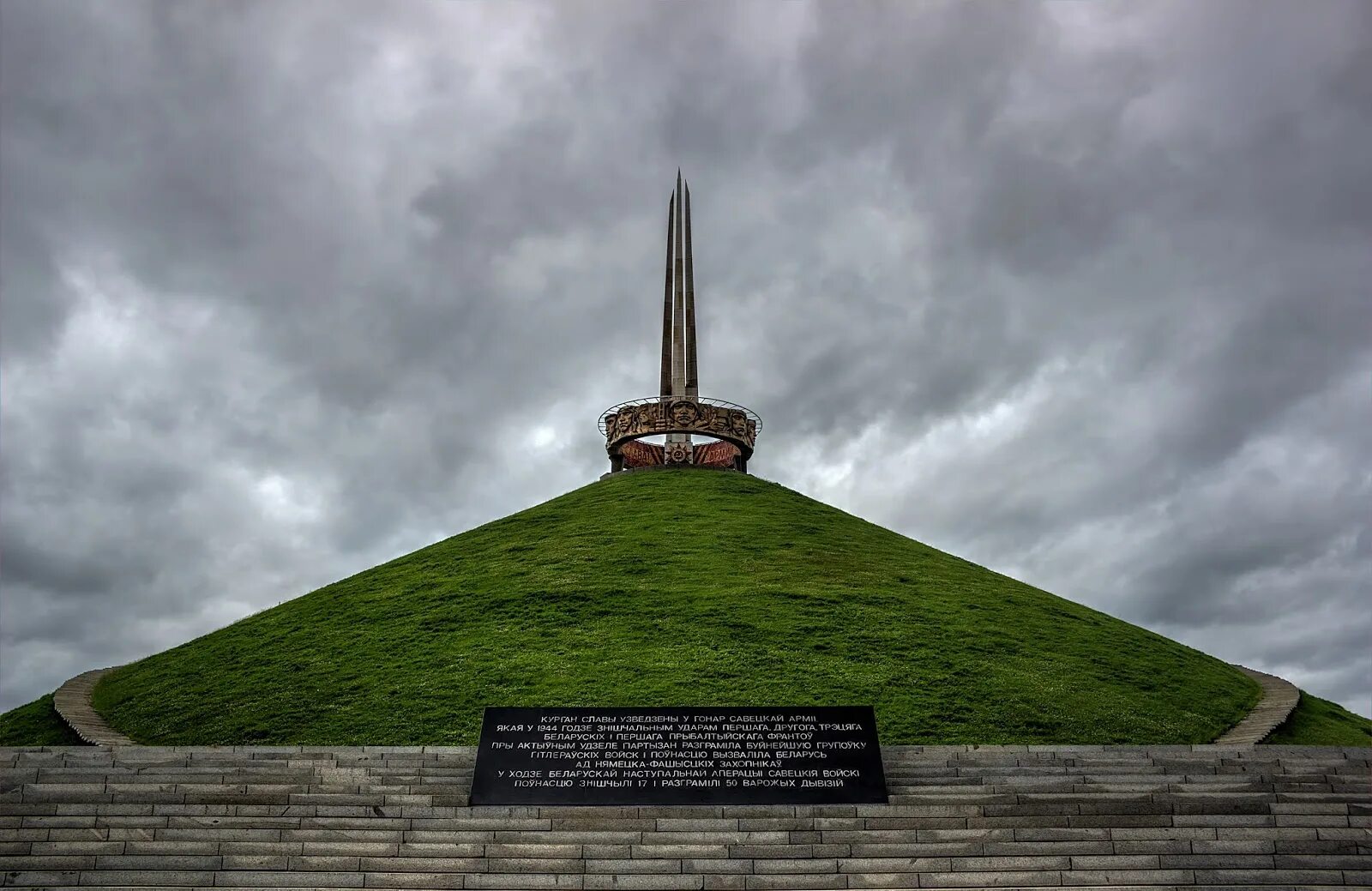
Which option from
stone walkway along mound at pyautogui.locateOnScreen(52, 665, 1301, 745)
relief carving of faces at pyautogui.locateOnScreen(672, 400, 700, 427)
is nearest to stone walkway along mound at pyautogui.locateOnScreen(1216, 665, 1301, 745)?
stone walkway along mound at pyautogui.locateOnScreen(52, 665, 1301, 745)

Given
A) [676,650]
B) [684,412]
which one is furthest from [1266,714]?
[684,412]

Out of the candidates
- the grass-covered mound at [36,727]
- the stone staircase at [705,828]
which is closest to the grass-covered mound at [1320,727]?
the stone staircase at [705,828]

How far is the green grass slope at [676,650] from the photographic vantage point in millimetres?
18734

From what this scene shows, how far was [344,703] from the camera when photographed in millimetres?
19438

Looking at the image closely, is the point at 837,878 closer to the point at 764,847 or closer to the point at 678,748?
the point at 764,847

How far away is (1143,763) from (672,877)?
7.07 m

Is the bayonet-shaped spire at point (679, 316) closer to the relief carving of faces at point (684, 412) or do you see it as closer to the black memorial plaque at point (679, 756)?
the relief carving of faces at point (684, 412)

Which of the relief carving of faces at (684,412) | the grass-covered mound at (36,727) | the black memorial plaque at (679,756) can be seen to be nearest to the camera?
the black memorial plaque at (679,756)

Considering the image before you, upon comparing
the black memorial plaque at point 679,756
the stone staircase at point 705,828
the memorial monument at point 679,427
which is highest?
the memorial monument at point 679,427

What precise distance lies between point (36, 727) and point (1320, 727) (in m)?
24.5

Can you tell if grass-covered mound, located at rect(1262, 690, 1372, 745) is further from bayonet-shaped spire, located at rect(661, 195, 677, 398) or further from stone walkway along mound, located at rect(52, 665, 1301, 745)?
bayonet-shaped spire, located at rect(661, 195, 677, 398)

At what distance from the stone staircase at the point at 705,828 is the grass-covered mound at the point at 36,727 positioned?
559 cm

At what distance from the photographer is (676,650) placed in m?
21.0

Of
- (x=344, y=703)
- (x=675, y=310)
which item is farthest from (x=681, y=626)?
(x=675, y=310)
